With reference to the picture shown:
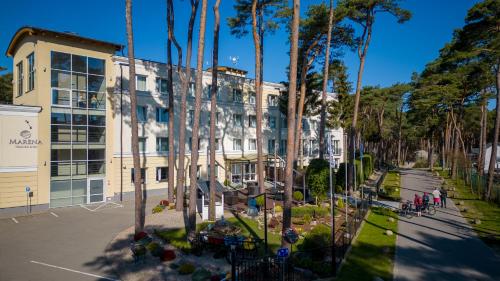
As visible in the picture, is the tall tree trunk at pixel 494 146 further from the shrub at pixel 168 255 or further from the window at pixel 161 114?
the window at pixel 161 114

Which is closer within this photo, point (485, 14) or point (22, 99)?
point (485, 14)

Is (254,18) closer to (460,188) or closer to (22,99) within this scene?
(22,99)

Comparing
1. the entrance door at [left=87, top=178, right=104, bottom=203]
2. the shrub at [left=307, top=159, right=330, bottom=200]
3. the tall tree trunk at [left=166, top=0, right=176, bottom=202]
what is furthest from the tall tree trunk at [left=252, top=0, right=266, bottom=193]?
the entrance door at [left=87, top=178, right=104, bottom=203]

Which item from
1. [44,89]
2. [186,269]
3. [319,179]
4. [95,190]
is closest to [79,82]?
[44,89]

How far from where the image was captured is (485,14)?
2386cm

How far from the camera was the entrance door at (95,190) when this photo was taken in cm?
2641

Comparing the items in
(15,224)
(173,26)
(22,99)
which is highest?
(173,26)

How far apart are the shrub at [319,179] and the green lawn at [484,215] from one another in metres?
8.66

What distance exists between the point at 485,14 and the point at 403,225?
16560 mm

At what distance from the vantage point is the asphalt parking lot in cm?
1307

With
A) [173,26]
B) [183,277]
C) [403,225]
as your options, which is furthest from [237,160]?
[183,277]

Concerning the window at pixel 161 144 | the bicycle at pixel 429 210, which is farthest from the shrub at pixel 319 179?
the window at pixel 161 144

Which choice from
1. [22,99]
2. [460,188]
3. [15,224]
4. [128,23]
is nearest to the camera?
[128,23]

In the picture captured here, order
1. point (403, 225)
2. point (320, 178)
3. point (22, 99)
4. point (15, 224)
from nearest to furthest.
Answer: point (403, 225) < point (15, 224) < point (320, 178) < point (22, 99)
